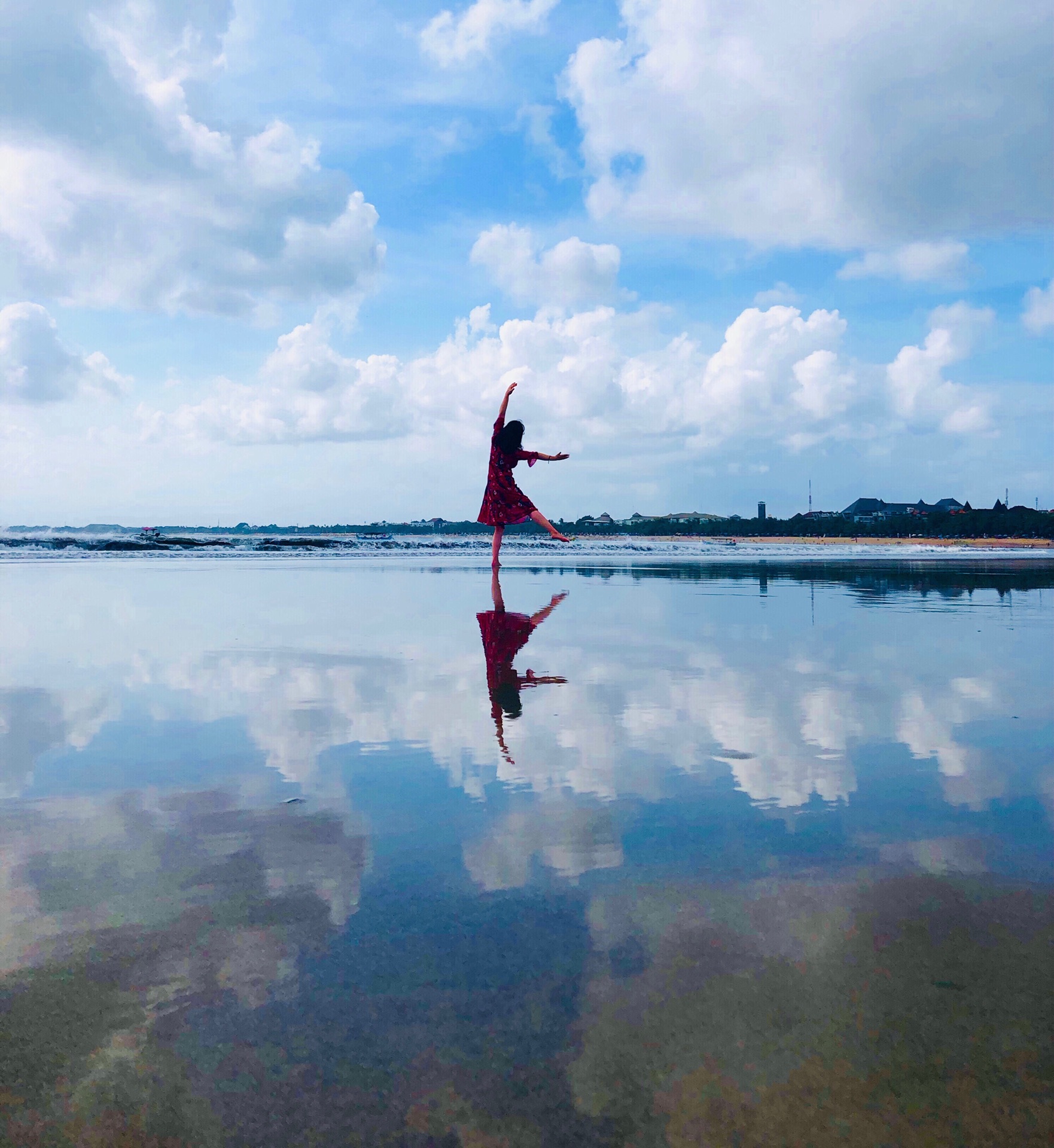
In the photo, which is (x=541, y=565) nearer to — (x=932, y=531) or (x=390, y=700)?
(x=390, y=700)

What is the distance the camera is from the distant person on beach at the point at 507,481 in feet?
62.7

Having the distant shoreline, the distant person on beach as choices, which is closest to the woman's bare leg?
the distant person on beach

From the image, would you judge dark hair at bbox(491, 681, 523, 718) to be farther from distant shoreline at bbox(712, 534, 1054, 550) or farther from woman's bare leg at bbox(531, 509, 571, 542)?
distant shoreline at bbox(712, 534, 1054, 550)

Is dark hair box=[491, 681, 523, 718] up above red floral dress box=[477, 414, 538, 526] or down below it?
below

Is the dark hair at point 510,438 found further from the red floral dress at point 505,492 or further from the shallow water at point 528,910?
the shallow water at point 528,910

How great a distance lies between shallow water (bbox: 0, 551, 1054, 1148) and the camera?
6.40 feet

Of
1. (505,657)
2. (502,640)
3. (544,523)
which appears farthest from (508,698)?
(544,523)

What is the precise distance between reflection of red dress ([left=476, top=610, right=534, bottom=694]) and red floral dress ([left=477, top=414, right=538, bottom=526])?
688 centimetres

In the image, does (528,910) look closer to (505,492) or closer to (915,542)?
(505,492)

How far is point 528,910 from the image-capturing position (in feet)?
9.30

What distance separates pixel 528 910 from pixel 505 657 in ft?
18.5

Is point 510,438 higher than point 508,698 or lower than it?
higher

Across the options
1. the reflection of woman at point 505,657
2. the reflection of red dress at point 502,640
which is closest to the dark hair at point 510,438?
the reflection of woman at point 505,657

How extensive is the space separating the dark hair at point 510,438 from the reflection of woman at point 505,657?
5575 millimetres
